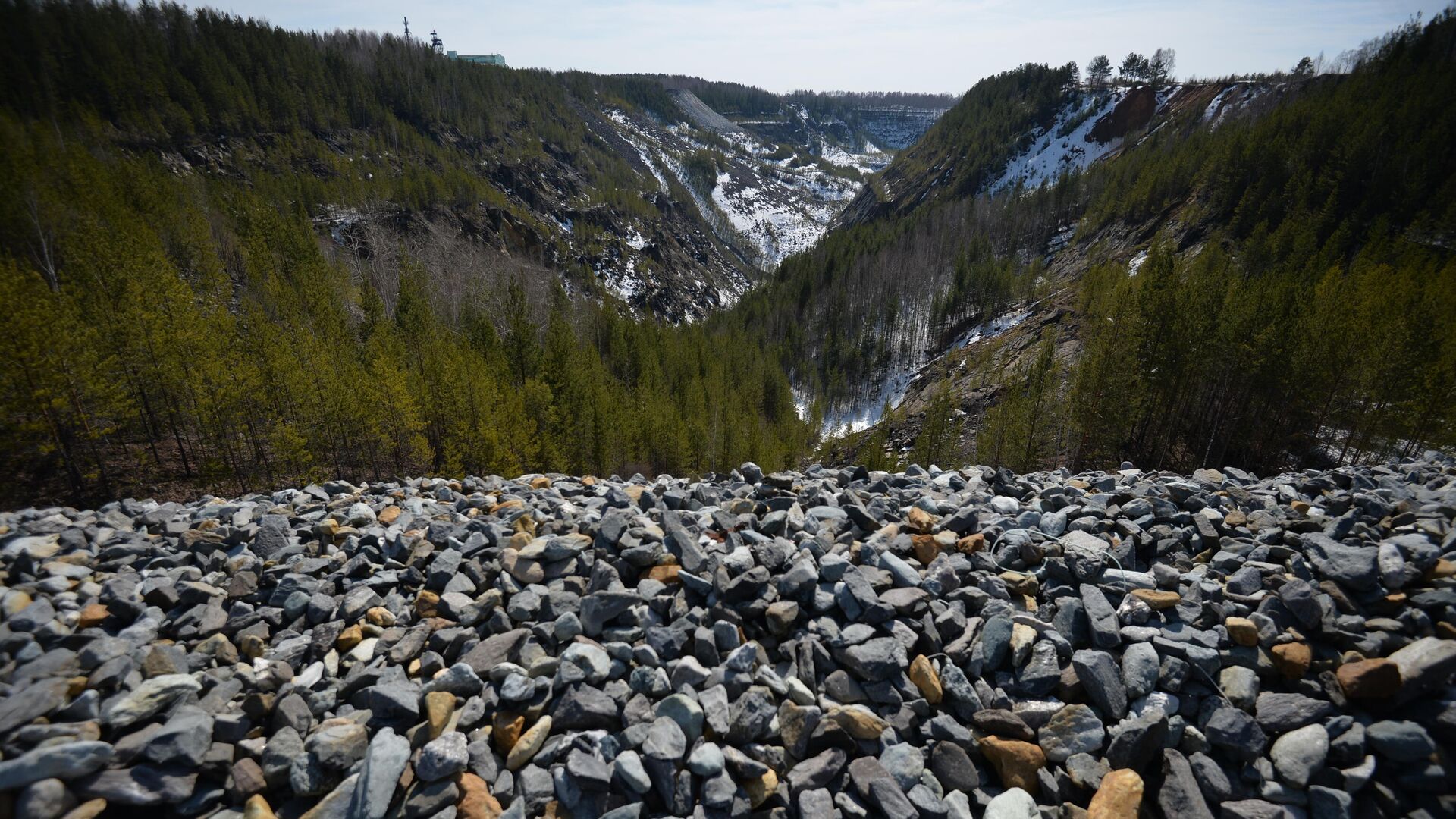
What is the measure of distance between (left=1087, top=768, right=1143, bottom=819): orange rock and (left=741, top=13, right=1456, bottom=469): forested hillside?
32519 mm

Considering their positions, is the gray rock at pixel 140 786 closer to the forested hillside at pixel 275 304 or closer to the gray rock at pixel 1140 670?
the gray rock at pixel 1140 670

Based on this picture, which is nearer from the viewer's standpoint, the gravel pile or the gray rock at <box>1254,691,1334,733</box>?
the gravel pile

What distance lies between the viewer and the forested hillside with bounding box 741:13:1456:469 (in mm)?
28031

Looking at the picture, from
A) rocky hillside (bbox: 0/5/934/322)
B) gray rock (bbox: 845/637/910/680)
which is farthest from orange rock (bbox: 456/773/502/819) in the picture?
rocky hillside (bbox: 0/5/934/322)

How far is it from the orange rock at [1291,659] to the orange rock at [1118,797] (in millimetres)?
2245

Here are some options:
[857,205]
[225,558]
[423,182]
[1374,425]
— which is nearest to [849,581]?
[225,558]

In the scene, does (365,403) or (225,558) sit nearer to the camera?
(225,558)

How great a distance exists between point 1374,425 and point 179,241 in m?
88.0

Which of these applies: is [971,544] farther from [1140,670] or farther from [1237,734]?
[1237,734]

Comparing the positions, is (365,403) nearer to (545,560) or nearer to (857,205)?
(545,560)

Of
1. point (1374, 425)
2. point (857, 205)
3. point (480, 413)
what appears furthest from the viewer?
point (857, 205)

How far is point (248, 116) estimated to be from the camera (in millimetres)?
99000

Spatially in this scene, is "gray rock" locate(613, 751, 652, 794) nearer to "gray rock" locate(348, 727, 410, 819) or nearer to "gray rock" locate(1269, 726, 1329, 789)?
"gray rock" locate(348, 727, 410, 819)

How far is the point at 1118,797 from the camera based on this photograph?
14.4 feet
